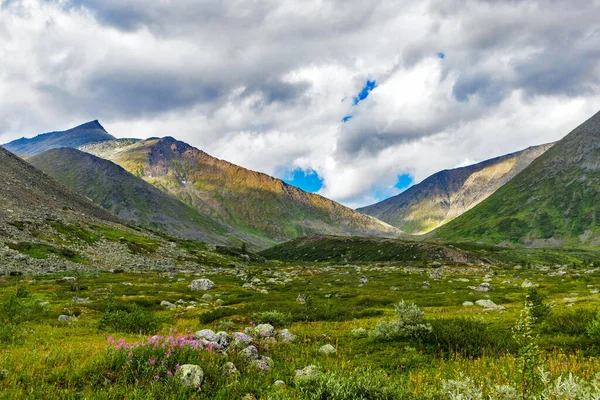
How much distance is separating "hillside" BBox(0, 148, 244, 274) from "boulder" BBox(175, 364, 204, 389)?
6022 cm

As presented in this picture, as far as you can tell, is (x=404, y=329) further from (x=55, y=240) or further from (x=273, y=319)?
(x=55, y=240)

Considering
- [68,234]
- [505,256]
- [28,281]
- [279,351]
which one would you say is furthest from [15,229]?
Result: [505,256]

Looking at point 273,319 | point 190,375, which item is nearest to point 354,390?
point 190,375

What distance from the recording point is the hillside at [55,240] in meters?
65.5

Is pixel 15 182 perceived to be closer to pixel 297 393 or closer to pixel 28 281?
pixel 28 281

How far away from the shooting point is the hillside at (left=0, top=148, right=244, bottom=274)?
65500mm

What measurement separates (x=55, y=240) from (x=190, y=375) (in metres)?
90.0

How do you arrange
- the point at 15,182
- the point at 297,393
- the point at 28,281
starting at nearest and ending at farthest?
the point at 297,393, the point at 28,281, the point at 15,182

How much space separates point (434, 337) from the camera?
15.2m

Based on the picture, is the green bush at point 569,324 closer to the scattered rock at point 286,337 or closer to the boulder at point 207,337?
the scattered rock at point 286,337

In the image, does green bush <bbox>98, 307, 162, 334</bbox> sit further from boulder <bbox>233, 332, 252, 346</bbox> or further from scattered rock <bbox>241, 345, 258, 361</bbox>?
scattered rock <bbox>241, 345, 258, 361</bbox>

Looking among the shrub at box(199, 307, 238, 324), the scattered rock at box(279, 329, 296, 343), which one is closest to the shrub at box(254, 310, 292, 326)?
the shrub at box(199, 307, 238, 324)

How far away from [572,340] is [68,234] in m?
101

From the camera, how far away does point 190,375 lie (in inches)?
346
